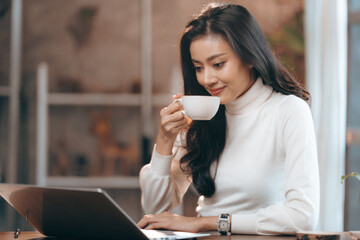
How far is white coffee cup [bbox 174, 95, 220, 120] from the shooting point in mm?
1517

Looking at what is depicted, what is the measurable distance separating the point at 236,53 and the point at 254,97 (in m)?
0.19

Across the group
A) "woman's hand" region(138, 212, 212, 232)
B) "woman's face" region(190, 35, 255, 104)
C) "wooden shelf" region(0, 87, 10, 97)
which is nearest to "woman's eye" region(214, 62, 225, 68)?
"woman's face" region(190, 35, 255, 104)

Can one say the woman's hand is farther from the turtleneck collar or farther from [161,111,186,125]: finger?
the turtleneck collar

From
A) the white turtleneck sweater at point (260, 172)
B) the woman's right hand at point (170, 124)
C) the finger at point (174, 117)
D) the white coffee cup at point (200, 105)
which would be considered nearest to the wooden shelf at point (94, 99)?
the white turtleneck sweater at point (260, 172)

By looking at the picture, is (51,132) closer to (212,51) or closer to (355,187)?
(355,187)

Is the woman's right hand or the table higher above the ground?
the woman's right hand

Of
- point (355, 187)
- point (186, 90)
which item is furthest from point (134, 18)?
point (186, 90)

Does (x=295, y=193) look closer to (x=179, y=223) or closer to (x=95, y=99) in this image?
(x=179, y=223)

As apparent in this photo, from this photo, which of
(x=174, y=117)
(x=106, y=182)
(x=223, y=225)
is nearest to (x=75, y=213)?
(x=223, y=225)

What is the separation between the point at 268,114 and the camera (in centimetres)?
172

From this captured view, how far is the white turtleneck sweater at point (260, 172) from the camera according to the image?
1426 millimetres

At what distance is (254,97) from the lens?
1.75 meters

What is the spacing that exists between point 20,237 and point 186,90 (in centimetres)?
79

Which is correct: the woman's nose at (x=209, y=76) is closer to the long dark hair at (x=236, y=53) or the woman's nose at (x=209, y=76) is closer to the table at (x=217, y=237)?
the long dark hair at (x=236, y=53)
